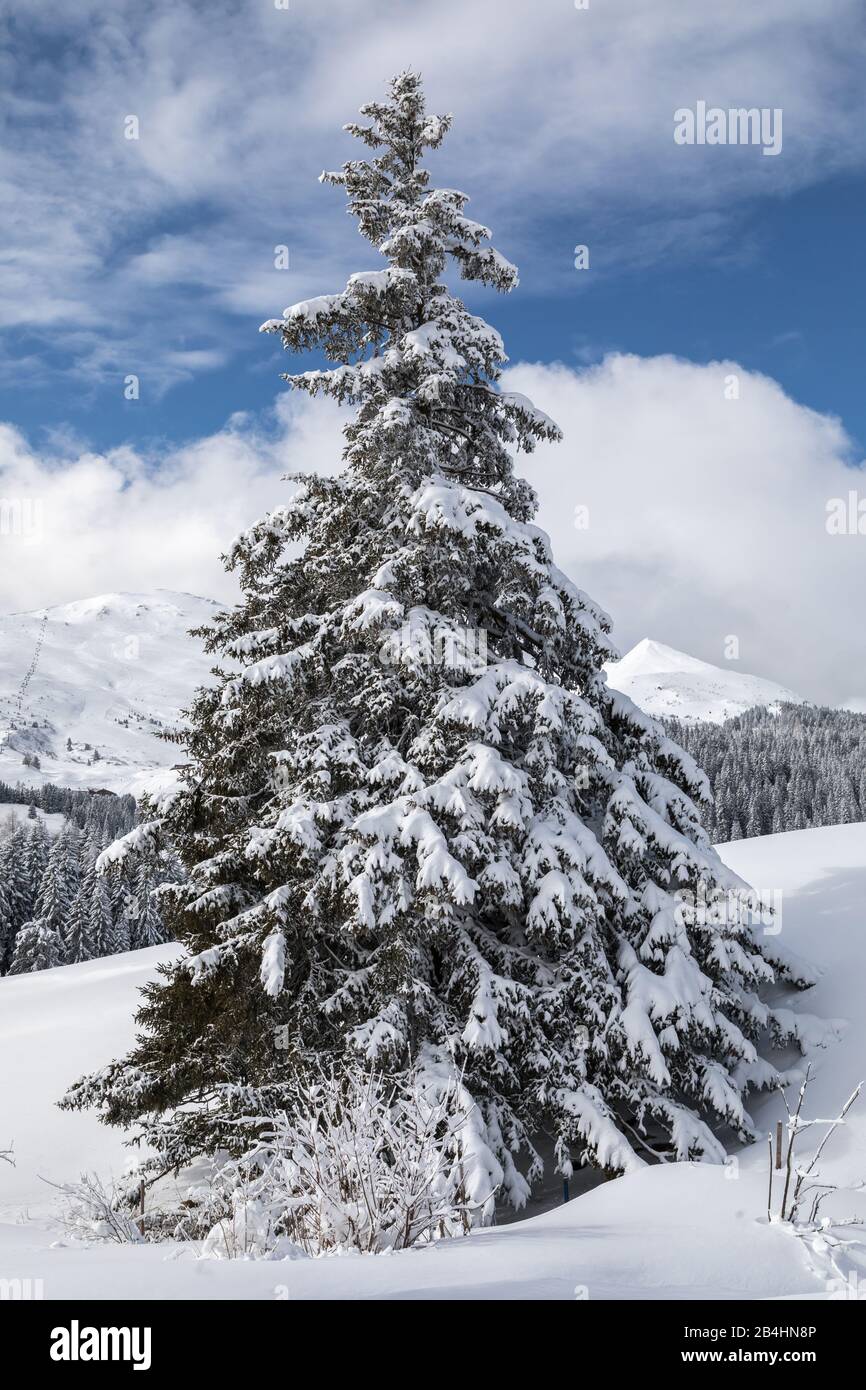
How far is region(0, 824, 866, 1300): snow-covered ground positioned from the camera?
447 cm

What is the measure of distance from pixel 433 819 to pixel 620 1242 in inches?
187

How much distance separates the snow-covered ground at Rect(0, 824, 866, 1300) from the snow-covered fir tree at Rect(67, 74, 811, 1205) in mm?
1069

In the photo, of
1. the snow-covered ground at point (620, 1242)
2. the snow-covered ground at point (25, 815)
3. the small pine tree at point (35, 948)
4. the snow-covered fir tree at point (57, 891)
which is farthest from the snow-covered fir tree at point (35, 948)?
the snow-covered ground at point (25, 815)

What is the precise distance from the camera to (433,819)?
1002 centimetres

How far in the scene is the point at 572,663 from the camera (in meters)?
12.5

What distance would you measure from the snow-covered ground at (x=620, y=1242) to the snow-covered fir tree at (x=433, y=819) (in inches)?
42.1

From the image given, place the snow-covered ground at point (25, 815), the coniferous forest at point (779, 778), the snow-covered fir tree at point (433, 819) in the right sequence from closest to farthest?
the snow-covered fir tree at point (433, 819), the coniferous forest at point (779, 778), the snow-covered ground at point (25, 815)

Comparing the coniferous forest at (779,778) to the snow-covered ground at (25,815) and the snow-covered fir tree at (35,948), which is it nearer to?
the snow-covered fir tree at (35,948)

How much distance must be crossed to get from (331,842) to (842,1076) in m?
7.58

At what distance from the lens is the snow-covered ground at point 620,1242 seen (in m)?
4.47

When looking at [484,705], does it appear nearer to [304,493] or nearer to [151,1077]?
[304,493]

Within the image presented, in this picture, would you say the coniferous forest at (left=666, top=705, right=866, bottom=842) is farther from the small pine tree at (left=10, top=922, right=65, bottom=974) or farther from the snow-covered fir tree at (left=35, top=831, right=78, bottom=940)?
the small pine tree at (left=10, top=922, right=65, bottom=974)

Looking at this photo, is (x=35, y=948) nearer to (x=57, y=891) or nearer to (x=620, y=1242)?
(x=57, y=891)

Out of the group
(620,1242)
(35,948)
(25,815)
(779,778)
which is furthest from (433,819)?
(25,815)
